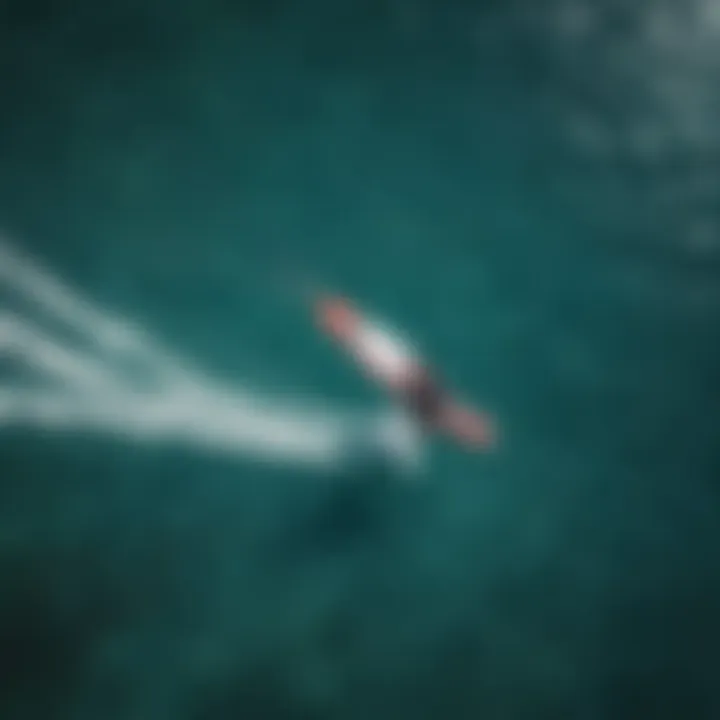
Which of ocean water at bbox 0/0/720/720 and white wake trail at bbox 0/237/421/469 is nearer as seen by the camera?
ocean water at bbox 0/0/720/720

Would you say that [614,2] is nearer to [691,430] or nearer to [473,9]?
[473,9]

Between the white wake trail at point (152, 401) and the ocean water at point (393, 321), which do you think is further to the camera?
the white wake trail at point (152, 401)

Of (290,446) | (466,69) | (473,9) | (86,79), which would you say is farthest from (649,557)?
(86,79)

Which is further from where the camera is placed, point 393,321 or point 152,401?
point 393,321

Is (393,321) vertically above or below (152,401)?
above
